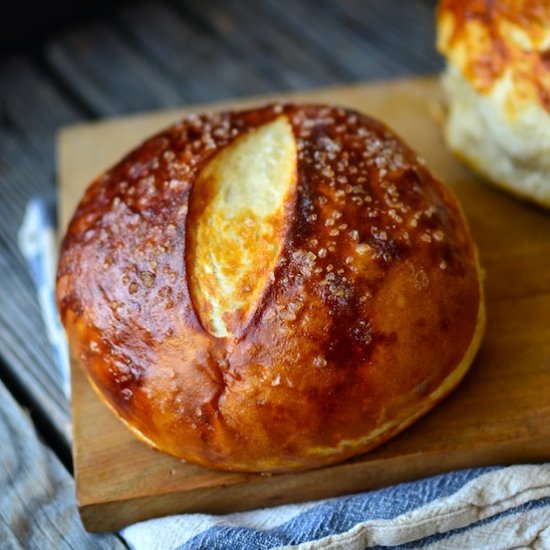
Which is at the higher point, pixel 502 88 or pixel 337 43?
pixel 502 88

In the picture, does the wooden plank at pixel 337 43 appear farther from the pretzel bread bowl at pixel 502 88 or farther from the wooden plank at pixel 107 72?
the pretzel bread bowl at pixel 502 88

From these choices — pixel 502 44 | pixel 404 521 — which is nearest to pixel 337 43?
pixel 502 44

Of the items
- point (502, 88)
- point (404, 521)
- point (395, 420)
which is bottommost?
point (404, 521)

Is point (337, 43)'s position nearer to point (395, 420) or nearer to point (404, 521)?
point (395, 420)

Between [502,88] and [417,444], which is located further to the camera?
[502,88]

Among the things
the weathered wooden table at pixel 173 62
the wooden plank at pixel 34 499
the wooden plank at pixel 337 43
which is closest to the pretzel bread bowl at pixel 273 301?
the wooden plank at pixel 34 499

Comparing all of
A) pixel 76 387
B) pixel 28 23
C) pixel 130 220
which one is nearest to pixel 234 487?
pixel 76 387

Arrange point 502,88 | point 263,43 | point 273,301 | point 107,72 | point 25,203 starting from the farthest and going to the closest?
point 263,43, point 107,72, point 25,203, point 502,88, point 273,301
